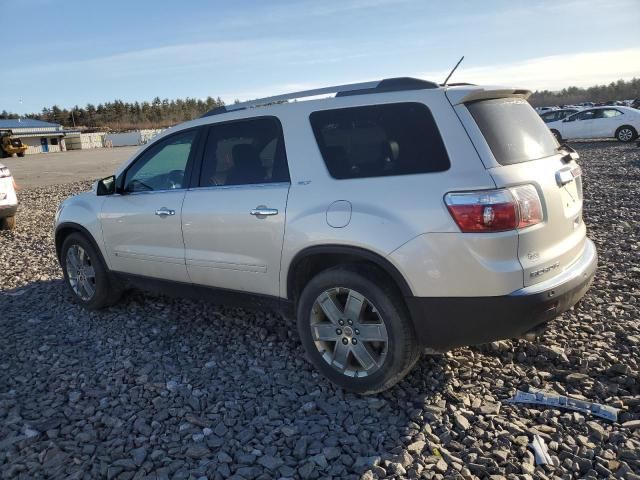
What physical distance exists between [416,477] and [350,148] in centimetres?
190

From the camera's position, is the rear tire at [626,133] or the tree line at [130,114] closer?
the rear tire at [626,133]

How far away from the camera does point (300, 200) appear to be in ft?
11.1

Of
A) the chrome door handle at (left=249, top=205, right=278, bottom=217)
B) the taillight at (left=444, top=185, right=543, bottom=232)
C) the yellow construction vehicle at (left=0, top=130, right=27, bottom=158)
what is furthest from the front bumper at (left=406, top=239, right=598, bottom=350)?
the yellow construction vehicle at (left=0, top=130, right=27, bottom=158)

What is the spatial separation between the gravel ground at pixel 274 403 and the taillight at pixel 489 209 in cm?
113

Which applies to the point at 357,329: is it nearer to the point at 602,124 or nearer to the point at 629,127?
the point at 629,127

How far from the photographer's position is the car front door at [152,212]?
4227 mm

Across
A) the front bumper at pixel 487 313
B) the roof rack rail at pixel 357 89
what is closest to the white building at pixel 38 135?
the roof rack rail at pixel 357 89

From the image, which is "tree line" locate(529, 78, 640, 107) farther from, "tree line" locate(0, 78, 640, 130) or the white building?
the white building

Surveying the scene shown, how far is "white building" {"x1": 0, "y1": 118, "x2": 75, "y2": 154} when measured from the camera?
6531 centimetres

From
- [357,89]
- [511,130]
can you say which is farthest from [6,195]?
[511,130]

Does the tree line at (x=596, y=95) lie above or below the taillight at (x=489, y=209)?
above

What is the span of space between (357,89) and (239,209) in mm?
1143

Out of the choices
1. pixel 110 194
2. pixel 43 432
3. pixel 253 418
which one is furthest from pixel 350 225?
pixel 110 194

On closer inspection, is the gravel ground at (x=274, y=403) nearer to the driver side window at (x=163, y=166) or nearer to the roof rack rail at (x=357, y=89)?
the driver side window at (x=163, y=166)
